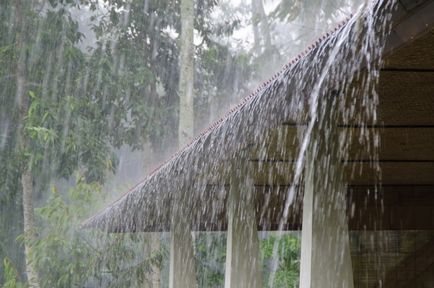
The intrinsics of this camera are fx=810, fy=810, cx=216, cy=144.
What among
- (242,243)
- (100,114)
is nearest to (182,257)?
(242,243)

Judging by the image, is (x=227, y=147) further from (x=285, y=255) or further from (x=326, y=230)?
(x=285, y=255)

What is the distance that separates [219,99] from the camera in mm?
19484

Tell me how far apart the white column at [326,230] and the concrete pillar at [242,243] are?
5.01ft

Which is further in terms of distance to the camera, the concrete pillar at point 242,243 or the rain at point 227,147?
the concrete pillar at point 242,243

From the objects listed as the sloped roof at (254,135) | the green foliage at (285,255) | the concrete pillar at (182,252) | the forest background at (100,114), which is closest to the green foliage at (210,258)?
the forest background at (100,114)

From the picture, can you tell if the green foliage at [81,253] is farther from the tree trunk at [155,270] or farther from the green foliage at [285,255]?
the green foliage at [285,255]

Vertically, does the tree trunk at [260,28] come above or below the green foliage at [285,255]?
above

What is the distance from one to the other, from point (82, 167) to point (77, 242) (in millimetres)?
3351

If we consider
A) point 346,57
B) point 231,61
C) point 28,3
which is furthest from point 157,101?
point 346,57

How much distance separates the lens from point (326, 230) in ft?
11.8

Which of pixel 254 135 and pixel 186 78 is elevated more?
pixel 186 78

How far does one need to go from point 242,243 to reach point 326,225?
5.78ft

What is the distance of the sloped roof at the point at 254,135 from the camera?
2.25 meters

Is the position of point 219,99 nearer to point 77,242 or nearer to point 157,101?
point 157,101
